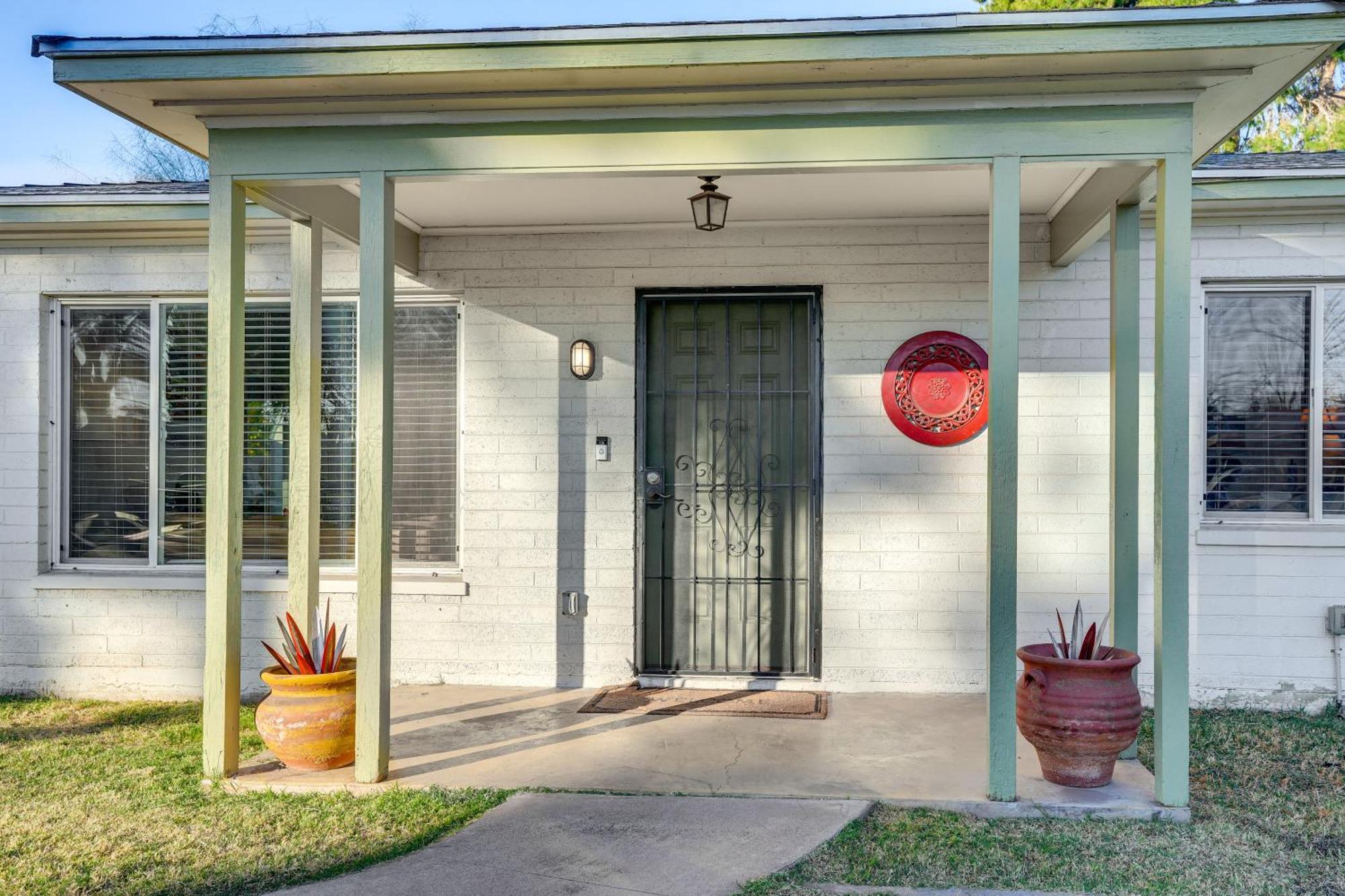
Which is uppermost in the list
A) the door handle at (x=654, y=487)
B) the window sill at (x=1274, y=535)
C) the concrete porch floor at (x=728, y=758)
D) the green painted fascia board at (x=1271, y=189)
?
the green painted fascia board at (x=1271, y=189)

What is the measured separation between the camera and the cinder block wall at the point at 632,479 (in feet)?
17.7

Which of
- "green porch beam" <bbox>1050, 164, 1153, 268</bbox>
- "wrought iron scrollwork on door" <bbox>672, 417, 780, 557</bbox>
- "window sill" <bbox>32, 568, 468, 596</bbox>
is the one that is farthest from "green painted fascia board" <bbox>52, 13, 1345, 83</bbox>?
"window sill" <bbox>32, 568, 468, 596</bbox>

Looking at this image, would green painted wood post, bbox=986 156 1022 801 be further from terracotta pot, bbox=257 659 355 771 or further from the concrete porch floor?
terracotta pot, bbox=257 659 355 771

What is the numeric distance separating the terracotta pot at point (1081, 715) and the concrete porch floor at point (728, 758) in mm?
91

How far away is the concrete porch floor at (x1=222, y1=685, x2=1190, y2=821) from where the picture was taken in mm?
3877

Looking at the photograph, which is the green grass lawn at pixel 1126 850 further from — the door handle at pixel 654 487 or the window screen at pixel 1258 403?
the door handle at pixel 654 487

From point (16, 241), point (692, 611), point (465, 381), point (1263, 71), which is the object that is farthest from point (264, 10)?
point (1263, 71)

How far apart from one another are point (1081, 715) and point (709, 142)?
2.45 metres

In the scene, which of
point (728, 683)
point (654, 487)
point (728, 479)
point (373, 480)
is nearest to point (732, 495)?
point (728, 479)

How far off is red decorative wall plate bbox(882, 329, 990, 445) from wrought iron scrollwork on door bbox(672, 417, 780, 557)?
0.73 metres

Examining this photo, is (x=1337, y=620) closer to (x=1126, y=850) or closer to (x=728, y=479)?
(x=1126, y=850)

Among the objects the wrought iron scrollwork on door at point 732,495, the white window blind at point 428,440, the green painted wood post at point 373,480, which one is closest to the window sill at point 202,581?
the white window blind at point 428,440

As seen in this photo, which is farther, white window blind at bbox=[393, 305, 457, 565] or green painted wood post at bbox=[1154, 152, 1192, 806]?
white window blind at bbox=[393, 305, 457, 565]

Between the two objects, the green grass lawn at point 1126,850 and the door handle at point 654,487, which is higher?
the door handle at point 654,487
